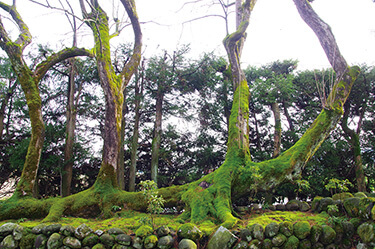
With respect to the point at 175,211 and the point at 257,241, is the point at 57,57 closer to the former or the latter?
the point at 175,211

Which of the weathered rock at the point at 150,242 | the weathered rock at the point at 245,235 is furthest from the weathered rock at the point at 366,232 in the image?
the weathered rock at the point at 150,242

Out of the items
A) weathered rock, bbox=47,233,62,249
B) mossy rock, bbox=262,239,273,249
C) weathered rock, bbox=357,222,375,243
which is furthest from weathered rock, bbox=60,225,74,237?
weathered rock, bbox=357,222,375,243

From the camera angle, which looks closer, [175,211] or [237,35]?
[175,211]

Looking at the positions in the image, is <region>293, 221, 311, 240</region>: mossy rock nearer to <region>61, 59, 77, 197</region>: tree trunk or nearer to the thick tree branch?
the thick tree branch

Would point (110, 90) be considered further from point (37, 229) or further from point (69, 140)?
point (69, 140)

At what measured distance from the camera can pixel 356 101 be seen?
9891 millimetres

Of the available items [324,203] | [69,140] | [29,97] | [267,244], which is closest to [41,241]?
[267,244]

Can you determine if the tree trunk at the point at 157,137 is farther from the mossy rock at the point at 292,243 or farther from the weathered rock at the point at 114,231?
the mossy rock at the point at 292,243

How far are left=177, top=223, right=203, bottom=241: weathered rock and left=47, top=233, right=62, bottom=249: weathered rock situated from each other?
196 cm

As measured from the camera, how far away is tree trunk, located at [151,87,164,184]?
9642mm

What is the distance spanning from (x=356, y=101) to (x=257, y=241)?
9286 millimetres

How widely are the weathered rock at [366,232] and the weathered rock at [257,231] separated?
4.95 ft

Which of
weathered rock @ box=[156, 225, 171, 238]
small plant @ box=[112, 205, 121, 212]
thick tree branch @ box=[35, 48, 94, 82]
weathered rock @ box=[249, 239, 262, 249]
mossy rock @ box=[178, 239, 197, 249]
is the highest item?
thick tree branch @ box=[35, 48, 94, 82]

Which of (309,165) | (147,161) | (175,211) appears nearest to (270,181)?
(175,211)
